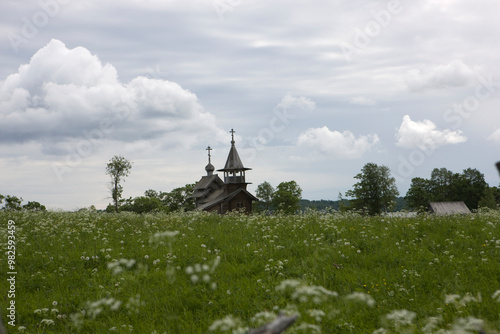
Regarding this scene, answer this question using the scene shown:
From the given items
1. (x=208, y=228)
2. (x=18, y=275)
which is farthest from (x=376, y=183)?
(x=18, y=275)

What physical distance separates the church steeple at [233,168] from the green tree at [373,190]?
91.0 feet

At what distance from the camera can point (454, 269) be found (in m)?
10.3

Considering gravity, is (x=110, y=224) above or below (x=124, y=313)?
above

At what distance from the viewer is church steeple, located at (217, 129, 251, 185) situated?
219ft

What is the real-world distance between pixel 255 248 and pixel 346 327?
4.48 metres

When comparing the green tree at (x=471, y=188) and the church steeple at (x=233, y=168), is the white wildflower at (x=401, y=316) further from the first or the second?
the green tree at (x=471, y=188)

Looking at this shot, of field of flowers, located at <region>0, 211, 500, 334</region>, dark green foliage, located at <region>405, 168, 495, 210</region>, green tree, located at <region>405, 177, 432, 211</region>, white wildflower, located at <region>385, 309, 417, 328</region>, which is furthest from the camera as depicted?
green tree, located at <region>405, 177, 432, 211</region>

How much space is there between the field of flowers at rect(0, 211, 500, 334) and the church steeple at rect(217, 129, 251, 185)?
168 feet

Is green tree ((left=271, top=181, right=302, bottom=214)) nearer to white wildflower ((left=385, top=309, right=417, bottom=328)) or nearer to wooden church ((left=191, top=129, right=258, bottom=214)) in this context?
wooden church ((left=191, top=129, right=258, bottom=214))

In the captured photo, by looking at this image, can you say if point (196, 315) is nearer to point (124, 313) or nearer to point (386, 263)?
point (124, 313)

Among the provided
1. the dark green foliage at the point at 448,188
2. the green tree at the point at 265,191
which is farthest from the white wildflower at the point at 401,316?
the green tree at the point at 265,191

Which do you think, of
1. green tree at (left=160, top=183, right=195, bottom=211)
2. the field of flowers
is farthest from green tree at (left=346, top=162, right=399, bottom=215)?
the field of flowers

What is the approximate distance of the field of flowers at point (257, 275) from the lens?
26.7 feet

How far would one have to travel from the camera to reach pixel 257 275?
33.4 feet
